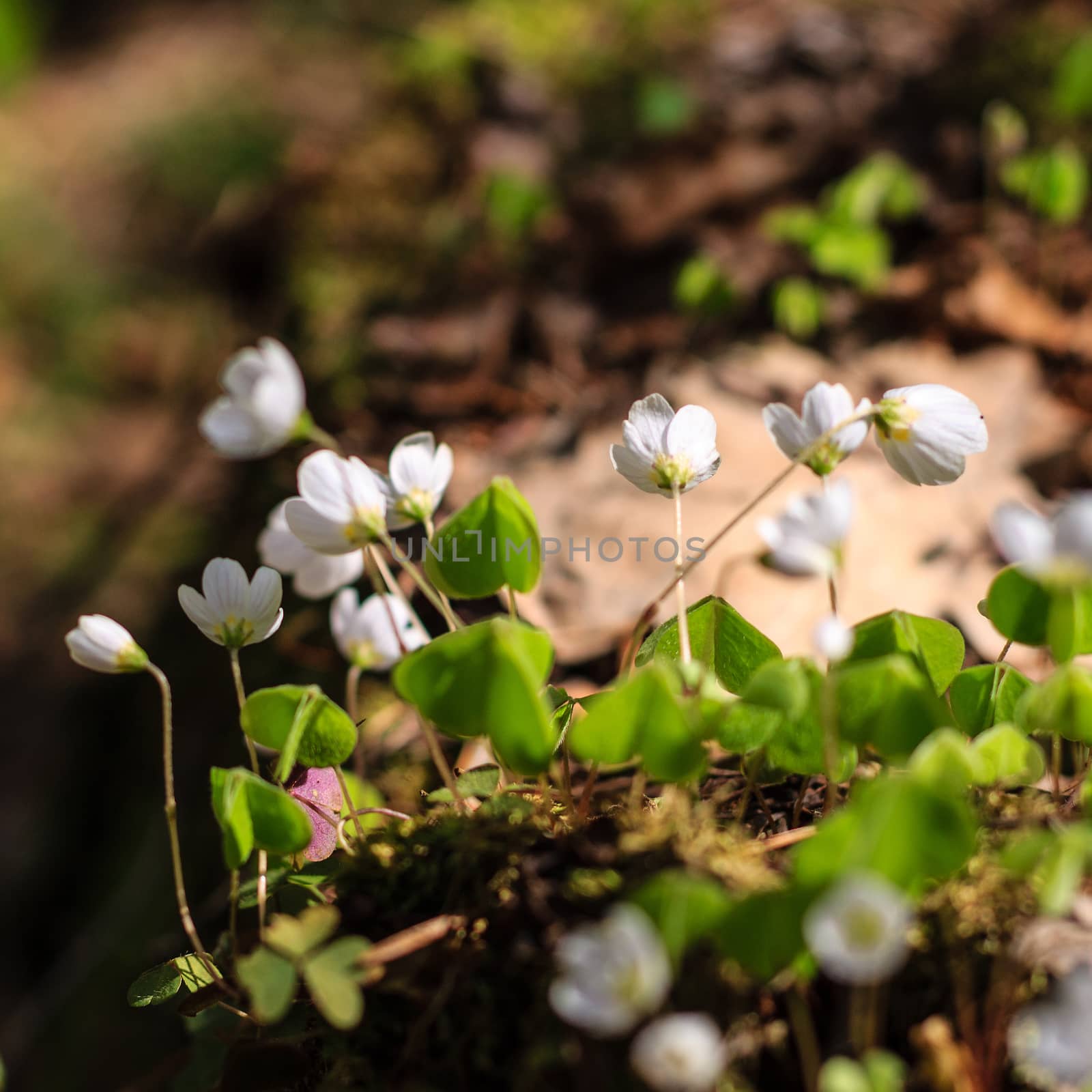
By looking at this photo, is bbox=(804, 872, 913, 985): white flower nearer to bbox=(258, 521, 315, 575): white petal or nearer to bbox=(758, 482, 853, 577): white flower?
bbox=(758, 482, 853, 577): white flower

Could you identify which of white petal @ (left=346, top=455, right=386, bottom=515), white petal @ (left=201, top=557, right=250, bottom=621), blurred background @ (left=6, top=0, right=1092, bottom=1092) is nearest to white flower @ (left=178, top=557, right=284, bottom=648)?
white petal @ (left=201, top=557, right=250, bottom=621)

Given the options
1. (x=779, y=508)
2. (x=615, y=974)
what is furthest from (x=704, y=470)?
(x=779, y=508)

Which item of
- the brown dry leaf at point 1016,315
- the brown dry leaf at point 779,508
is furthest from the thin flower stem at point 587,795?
the brown dry leaf at point 1016,315

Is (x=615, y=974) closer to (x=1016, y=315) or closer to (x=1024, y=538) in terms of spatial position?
(x=1024, y=538)

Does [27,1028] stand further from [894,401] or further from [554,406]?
[894,401]

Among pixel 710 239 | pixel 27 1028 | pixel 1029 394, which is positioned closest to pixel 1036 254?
pixel 1029 394

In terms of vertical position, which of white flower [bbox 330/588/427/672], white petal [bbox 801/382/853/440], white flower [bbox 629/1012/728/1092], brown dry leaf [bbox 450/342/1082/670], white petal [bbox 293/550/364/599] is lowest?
brown dry leaf [bbox 450/342/1082/670]
